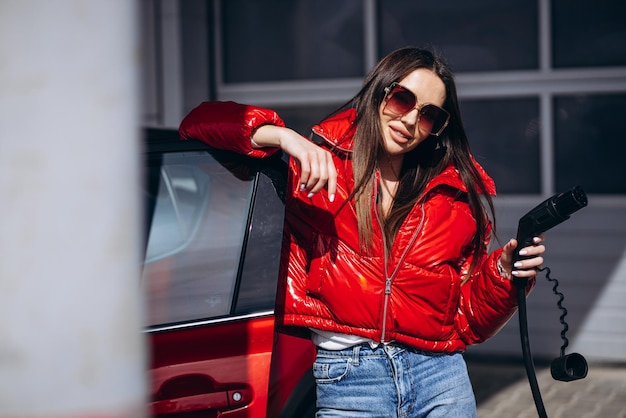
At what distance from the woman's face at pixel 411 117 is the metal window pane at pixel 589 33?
410 centimetres

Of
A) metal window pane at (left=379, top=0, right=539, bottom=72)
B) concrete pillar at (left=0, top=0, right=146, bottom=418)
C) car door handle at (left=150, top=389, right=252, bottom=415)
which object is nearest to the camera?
concrete pillar at (left=0, top=0, right=146, bottom=418)

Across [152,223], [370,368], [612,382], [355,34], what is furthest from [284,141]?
[355,34]

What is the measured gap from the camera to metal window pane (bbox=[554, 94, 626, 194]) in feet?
20.1

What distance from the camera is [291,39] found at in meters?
6.76

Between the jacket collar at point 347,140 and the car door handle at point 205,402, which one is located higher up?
the jacket collar at point 347,140

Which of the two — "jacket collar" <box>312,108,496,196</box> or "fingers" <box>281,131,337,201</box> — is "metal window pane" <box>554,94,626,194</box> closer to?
"jacket collar" <box>312,108,496,196</box>

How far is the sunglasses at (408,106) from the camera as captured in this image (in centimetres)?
236

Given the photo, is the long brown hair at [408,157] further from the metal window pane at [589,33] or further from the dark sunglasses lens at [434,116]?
the metal window pane at [589,33]

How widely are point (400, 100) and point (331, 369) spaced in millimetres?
739

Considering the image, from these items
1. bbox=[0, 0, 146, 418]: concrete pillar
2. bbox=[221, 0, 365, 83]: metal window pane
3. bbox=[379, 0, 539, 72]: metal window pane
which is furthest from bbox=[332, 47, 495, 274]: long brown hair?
bbox=[221, 0, 365, 83]: metal window pane

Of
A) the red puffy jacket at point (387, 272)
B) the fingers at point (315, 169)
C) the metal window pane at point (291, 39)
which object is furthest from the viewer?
the metal window pane at point (291, 39)

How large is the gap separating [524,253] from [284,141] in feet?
2.24

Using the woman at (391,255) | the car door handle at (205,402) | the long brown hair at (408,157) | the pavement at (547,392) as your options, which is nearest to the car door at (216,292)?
the car door handle at (205,402)

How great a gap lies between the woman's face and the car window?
579mm
